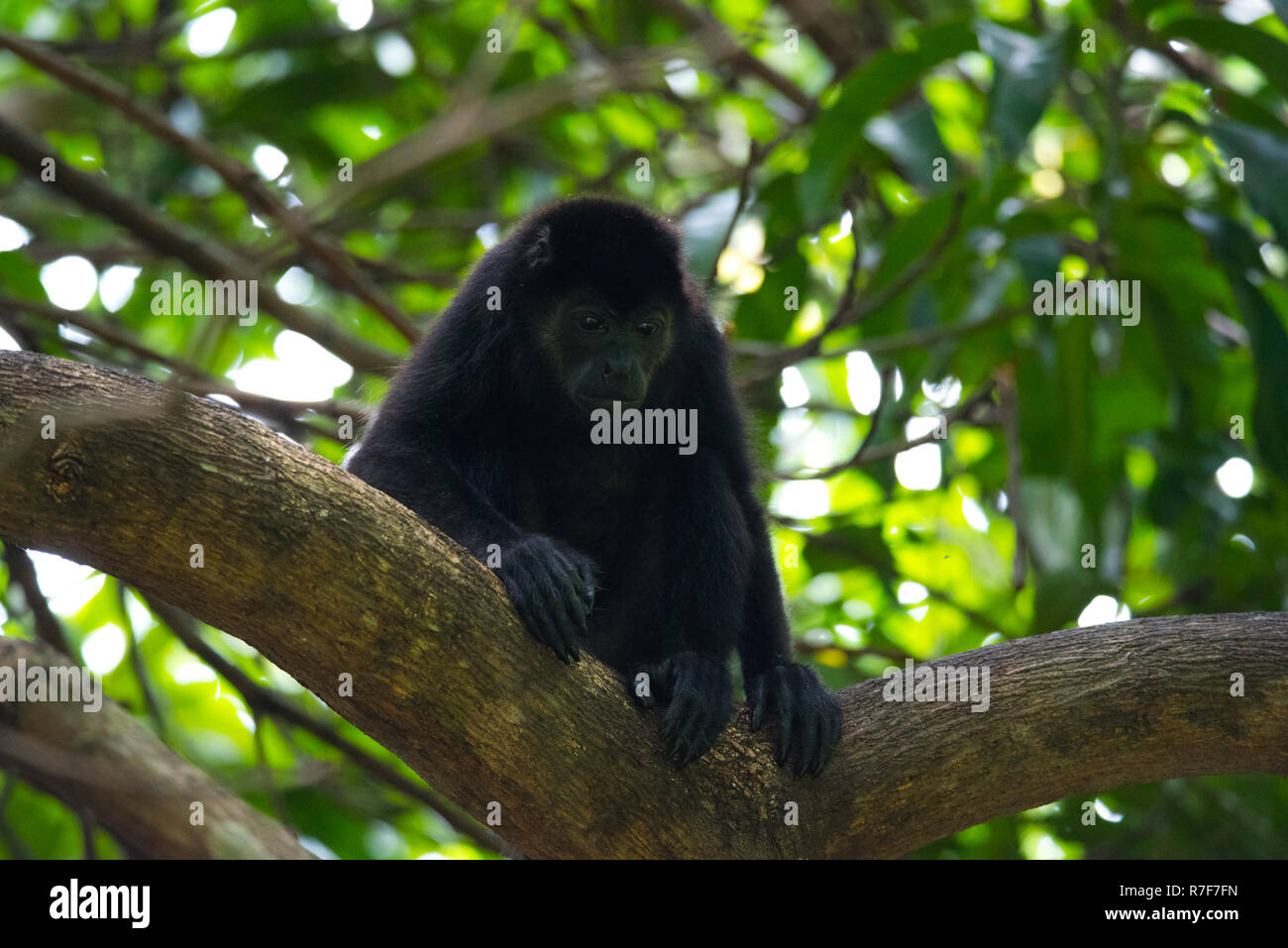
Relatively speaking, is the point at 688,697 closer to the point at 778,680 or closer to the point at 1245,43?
the point at 778,680

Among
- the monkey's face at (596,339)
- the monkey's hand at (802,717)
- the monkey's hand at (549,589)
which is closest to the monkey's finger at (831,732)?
the monkey's hand at (802,717)

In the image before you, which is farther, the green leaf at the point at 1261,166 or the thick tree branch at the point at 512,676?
the green leaf at the point at 1261,166

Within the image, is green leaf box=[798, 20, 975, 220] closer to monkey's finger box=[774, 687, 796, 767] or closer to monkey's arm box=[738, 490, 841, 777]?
monkey's arm box=[738, 490, 841, 777]

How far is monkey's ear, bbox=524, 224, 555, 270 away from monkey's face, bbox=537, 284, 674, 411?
0.58 ft

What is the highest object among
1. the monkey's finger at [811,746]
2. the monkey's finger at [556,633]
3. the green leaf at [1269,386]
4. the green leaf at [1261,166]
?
the green leaf at [1261,166]

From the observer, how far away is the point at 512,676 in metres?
3.41

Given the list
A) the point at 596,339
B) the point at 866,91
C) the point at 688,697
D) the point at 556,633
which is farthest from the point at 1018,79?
the point at 556,633

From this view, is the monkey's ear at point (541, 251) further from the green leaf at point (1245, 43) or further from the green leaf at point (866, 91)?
the green leaf at point (1245, 43)

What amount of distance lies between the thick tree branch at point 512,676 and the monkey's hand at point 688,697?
7 cm

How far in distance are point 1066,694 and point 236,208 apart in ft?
19.9

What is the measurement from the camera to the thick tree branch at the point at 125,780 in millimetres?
3846

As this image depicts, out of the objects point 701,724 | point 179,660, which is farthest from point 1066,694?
point 179,660

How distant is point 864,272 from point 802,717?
456 cm
